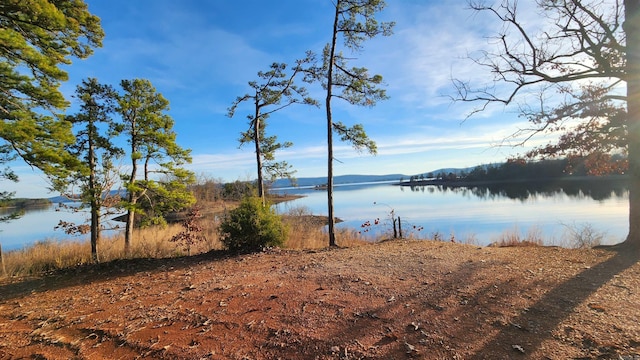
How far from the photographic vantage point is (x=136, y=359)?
332 centimetres

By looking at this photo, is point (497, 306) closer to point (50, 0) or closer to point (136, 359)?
point (136, 359)

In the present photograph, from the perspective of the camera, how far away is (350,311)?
13.3 ft

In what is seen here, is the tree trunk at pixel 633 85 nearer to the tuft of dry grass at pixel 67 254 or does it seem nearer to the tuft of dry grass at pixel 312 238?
the tuft of dry grass at pixel 312 238

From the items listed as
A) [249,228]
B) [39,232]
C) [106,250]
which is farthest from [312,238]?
[39,232]

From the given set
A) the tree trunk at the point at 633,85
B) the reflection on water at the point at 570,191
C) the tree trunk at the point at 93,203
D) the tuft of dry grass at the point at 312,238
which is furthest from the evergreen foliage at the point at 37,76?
the reflection on water at the point at 570,191

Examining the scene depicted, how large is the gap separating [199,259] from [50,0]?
7.44 metres

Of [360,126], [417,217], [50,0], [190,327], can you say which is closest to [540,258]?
[360,126]

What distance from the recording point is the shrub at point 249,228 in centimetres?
870

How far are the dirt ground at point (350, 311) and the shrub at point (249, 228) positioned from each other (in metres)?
1.87

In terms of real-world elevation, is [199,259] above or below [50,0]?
below

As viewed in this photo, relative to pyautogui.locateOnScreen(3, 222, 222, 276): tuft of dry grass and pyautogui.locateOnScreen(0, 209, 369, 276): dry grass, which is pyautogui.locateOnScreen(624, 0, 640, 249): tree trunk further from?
pyautogui.locateOnScreen(3, 222, 222, 276): tuft of dry grass

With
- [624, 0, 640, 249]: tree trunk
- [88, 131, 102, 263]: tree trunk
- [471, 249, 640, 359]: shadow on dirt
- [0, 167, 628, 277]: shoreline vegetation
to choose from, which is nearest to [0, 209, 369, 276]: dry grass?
[0, 167, 628, 277]: shoreline vegetation

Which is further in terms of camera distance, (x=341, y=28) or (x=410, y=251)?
(x=341, y=28)

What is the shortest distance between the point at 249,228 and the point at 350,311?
5217 millimetres
